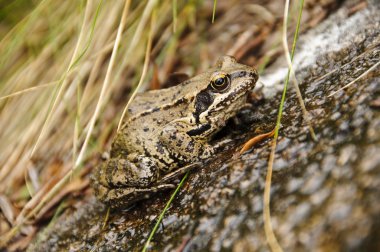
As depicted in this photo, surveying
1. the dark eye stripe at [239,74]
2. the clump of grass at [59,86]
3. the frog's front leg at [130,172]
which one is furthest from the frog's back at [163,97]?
the clump of grass at [59,86]

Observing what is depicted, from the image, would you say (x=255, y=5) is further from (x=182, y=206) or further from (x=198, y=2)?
(x=182, y=206)

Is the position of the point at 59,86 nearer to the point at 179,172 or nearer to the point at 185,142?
the point at 185,142

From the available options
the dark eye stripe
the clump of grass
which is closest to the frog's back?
the dark eye stripe

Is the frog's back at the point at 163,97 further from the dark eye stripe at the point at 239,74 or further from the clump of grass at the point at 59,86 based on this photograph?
the clump of grass at the point at 59,86

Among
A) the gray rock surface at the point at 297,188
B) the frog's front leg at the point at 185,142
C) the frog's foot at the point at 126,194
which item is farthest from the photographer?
the frog's front leg at the point at 185,142

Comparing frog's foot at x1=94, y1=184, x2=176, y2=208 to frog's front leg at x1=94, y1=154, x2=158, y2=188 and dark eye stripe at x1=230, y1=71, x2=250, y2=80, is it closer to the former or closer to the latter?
frog's front leg at x1=94, y1=154, x2=158, y2=188

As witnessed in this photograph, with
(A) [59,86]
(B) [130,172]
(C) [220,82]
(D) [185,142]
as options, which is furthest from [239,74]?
(A) [59,86]
